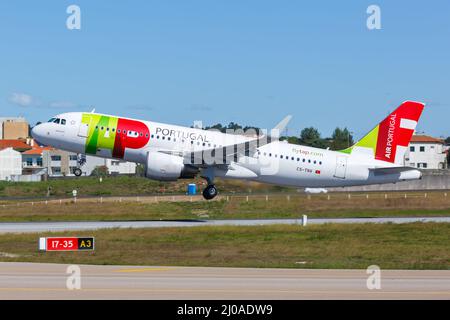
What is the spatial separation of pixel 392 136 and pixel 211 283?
33.9 meters

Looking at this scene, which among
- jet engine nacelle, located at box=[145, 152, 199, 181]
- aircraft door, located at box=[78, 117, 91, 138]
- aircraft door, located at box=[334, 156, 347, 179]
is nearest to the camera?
aircraft door, located at box=[78, 117, 91, 138]

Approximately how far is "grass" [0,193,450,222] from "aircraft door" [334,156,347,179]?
5380 mm

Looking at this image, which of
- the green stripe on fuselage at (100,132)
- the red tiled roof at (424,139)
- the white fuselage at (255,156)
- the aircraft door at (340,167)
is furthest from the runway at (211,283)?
the red tiled roof at (424,139)

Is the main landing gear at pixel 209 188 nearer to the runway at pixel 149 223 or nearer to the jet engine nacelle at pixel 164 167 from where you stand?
the runway at pixel 149 223

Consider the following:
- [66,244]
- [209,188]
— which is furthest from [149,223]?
[66,244]

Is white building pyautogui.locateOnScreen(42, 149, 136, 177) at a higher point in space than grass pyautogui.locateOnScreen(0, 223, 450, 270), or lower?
higher

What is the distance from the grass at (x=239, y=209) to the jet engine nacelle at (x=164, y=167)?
32.3ft

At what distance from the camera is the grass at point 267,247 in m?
37.7

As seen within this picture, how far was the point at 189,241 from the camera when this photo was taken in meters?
45.9

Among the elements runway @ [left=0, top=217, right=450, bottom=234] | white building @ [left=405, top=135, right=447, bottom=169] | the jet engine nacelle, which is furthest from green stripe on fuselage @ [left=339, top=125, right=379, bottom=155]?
white building @ [left=405, top=135, right=447, bottom=169]

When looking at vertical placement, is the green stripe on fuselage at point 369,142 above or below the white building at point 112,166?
below

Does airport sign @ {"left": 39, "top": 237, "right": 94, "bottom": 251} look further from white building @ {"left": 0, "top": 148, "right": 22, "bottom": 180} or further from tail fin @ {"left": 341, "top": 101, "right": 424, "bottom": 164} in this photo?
white building @ {"left": 0, "top": 148, "right": 22, "bottom": 180}

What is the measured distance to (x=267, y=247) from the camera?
43.5 metres

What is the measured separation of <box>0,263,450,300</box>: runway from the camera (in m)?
25.3
